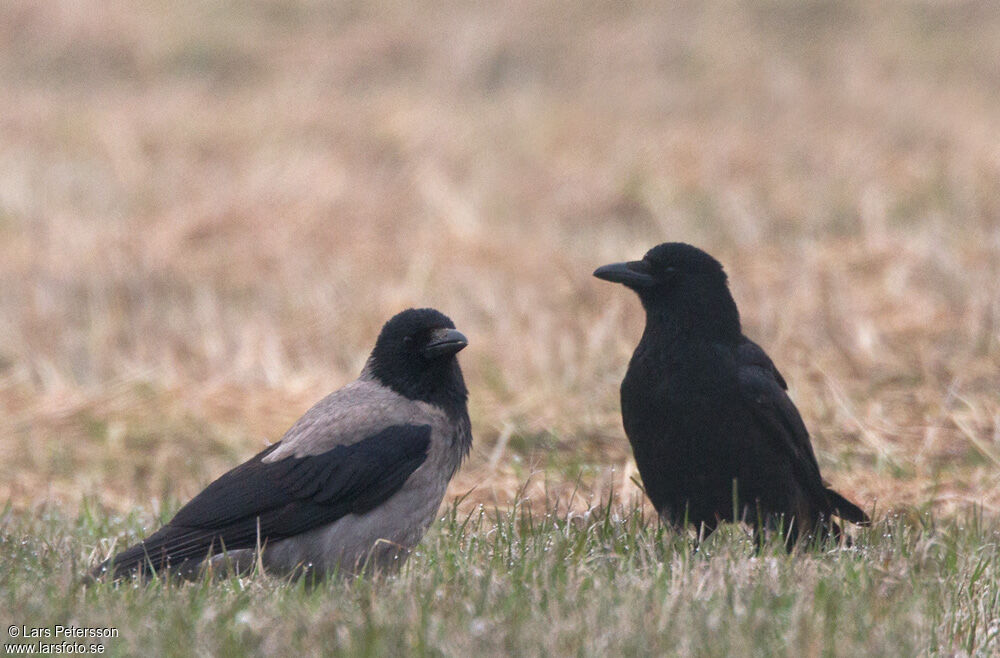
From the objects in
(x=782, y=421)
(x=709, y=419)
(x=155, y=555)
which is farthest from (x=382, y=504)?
(x=782, y=421)

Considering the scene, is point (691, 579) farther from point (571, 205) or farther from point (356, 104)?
point (356, 104)

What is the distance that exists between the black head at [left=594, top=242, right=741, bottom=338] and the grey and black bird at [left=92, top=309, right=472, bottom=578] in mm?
737

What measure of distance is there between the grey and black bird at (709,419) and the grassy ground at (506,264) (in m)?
0.36

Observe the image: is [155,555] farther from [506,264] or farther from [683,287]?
[506,264]

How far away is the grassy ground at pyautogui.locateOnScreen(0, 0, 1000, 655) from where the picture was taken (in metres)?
4.06

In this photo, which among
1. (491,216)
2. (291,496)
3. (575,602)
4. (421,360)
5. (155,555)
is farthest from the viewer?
(491,216)

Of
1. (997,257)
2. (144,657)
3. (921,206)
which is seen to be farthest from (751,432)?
(921,206)

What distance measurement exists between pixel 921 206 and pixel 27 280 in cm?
715

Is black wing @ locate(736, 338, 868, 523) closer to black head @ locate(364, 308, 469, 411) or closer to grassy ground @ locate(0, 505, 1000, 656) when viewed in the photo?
grassy ground @ locate(0, 505, 1000, 656)

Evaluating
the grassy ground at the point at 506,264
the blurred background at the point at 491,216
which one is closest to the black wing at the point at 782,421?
the grassy ground at the point at 506,264

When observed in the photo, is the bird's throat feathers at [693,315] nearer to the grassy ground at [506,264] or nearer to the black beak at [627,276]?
the black beak at [627,276]

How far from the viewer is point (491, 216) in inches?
496

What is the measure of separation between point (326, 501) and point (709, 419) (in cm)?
134

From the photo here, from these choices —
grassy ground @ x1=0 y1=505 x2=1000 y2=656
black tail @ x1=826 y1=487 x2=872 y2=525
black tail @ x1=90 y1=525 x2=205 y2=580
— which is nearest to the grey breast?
grassy ground @ x1=0 y1=505 x2=1000 y2=656
